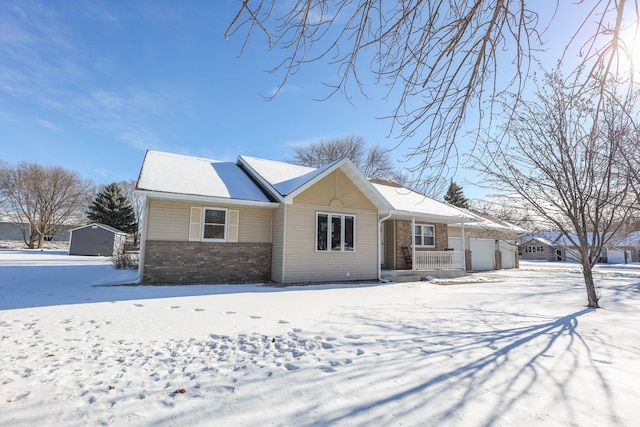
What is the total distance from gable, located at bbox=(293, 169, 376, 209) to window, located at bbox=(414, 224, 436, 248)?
4527mm

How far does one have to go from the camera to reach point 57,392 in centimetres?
274

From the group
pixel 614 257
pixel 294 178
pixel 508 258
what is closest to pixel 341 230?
pixel 294 178

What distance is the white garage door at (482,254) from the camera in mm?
19672

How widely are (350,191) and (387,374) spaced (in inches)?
375

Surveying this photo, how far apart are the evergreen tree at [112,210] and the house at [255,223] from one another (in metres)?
24.2

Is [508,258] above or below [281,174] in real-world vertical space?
below

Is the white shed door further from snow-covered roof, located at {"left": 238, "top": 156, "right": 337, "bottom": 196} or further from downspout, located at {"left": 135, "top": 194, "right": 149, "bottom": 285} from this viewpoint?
downspout, located at {"left": 135, "top": 194, "right": 149, "bottom": 285}

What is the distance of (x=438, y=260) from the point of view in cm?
1517

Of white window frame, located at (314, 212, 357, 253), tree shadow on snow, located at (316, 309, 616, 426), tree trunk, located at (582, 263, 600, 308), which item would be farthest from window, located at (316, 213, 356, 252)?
tree trunk, located at (582, 263, 600, 308)

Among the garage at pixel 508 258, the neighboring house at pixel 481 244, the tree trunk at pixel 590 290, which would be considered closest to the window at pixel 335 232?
the tree trunk at pixel 590 290

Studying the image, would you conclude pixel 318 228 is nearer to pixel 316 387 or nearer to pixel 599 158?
pixel 599 158

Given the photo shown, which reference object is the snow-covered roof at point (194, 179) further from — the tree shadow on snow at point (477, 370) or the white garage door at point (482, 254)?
the white garage door at point (482, 254)

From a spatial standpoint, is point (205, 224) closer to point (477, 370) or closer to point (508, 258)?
point (477, 370)

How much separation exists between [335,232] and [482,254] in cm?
1301
